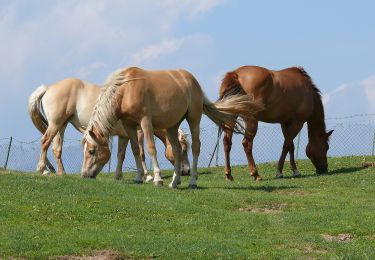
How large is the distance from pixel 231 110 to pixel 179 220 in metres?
5.67

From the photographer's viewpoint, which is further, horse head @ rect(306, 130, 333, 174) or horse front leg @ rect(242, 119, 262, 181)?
horse head @ rect(306, 130, 333, 174)

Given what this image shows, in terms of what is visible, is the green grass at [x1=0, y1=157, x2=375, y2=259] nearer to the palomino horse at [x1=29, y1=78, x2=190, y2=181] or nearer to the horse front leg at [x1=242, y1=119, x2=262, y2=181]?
the palomino horse at [x1=29, y1=78, x2=190, y2=181]

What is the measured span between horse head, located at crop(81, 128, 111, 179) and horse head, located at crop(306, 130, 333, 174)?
700 cm

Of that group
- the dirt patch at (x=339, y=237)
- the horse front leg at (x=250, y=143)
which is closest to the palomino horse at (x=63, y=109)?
the horse front leg at (x=250, y=143)

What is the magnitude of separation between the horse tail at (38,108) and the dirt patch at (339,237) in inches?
375

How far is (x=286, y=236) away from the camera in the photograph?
1291cm

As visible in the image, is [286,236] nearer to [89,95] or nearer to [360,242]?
[360,242]

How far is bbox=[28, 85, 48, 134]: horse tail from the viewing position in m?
20.6

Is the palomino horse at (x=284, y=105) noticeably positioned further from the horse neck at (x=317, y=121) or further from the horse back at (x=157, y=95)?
the horse back at (x=157, y=95)

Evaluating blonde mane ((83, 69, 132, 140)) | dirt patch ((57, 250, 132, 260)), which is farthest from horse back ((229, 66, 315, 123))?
dirt patch ((57, 250, 132, 260))

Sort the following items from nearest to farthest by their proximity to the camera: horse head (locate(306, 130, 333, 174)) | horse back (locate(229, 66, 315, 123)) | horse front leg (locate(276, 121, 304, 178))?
horse back (locate(229, 66, 315, 123)) → horse front leg (locate(276, 121, 304, 178)) → horse head (locate(306, 130, 333, 174))

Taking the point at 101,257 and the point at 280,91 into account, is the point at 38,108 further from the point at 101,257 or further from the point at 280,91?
the point at 101,257

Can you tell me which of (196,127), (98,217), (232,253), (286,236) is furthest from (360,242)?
(196,127)

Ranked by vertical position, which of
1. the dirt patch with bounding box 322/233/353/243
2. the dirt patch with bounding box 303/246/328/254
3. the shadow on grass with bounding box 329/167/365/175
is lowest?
the dirt patch with bounding box 303/246/328/254
